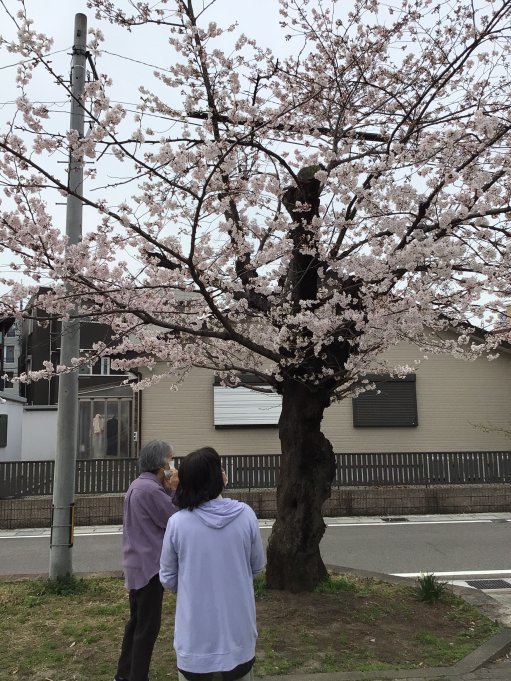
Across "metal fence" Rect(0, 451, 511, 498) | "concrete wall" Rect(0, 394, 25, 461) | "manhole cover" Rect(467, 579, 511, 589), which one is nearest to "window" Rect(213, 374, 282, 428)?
"metal fence" Rect(0, 451, 511, 498)

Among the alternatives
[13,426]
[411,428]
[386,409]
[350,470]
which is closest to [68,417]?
[350,470]

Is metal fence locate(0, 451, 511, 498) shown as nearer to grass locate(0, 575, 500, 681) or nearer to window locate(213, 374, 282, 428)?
window locate(213, 374, 282, 428)

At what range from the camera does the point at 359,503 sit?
475 inches

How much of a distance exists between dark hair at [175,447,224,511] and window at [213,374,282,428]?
42.1ft

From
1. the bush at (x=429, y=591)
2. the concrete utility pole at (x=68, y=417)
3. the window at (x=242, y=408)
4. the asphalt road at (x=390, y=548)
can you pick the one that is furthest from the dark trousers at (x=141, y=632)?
the window at (x=242, y=408)

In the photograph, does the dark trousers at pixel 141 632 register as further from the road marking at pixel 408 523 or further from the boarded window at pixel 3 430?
the boarded window at pixel 3 430

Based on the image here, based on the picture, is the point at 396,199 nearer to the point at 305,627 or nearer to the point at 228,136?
the point at 228,136

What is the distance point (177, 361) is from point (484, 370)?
1185cm

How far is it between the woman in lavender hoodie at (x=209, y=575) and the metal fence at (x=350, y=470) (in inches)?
384

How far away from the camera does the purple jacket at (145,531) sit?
3.71 m

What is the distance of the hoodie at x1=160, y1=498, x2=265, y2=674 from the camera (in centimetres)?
248

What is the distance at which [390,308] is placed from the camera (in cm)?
549

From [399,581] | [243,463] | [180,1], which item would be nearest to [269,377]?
[399,581]

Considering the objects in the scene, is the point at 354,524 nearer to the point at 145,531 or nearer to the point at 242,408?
the point at 242,408
